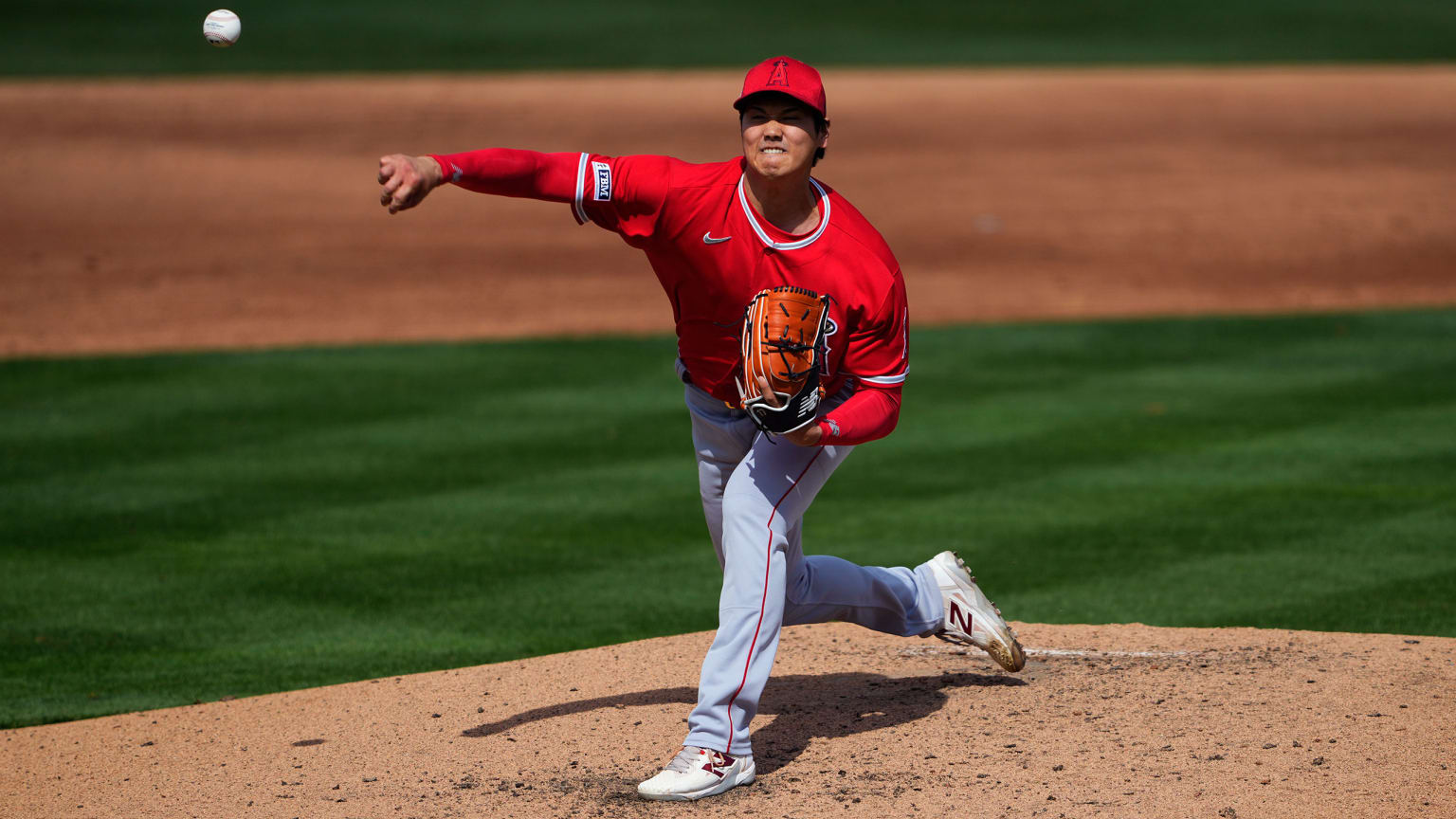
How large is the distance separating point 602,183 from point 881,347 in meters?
0.93

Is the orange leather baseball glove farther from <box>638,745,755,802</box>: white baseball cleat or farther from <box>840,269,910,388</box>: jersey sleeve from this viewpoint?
<box>638,745,755,802</box>: white baseball cleat

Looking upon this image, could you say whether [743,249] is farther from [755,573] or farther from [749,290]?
[755,573]

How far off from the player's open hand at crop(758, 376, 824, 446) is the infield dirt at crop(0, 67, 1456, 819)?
965 millimetres

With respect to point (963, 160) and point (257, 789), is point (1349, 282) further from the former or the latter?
point (257, 789)

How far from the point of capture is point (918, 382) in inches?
456

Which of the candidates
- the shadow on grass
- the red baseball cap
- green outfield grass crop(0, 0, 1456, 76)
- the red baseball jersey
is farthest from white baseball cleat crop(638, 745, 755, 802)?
green outfield grass crop(0, 0, 1456, 76)

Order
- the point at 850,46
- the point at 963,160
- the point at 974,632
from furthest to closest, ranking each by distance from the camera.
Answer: the point at 850,46
the point at 963,160
the point at 974,632

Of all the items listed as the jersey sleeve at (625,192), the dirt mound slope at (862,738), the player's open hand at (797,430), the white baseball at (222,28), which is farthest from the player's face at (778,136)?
the white baseball at (222,28)

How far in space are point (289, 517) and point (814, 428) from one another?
4.65 metres

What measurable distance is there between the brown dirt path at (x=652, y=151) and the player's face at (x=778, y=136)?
31.7 ft

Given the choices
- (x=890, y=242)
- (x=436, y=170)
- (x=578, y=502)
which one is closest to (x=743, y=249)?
(x=436, y=170)

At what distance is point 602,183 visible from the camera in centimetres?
470

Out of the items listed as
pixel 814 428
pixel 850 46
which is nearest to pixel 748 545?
pixel 814 428

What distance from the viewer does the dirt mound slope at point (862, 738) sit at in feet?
14.5
